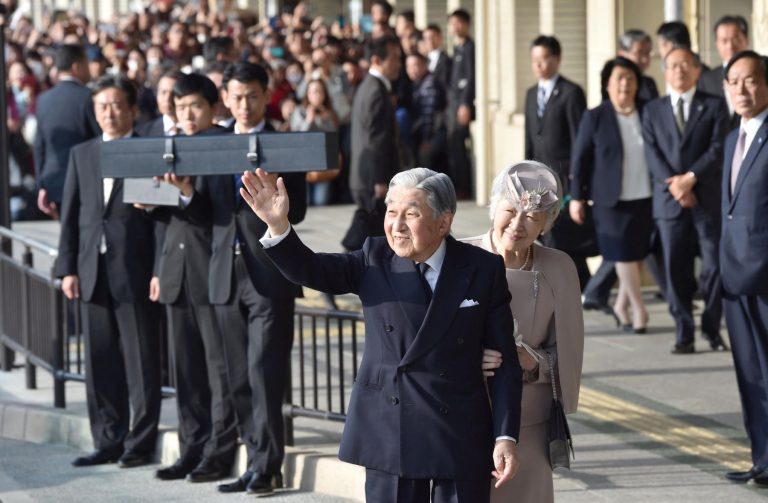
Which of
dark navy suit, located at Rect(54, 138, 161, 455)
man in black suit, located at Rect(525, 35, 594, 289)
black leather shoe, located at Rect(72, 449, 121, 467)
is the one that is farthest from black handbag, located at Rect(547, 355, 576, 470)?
man in black suit, located at Rect(525, 35, 594, 289)

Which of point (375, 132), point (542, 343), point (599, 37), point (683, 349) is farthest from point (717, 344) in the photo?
point (542, 343)

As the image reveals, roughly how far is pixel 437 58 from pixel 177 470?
40.4ft

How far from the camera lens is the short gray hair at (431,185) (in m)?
5.34

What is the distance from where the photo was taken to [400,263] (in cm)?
545

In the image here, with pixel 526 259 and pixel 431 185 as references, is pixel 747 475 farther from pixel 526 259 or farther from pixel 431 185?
pixel 431 185

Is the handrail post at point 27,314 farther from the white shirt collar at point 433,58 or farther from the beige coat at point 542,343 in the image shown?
the white shirt collar at point 433,58

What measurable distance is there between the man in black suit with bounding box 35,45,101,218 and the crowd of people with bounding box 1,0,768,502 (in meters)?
0.02

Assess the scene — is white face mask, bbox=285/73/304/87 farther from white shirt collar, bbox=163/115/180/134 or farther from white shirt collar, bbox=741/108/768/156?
white shirt collar, bbox=741/108/768/156

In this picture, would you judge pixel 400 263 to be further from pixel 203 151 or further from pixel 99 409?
pixel 99 409

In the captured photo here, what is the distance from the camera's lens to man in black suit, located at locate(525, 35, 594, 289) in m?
13.2

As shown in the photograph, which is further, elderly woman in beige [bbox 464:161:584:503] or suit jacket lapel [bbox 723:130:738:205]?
suit jacket lapel [bbox 723:130:738:205]

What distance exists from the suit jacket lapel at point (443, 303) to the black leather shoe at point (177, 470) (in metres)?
3.57

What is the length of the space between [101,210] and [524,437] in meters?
3.94

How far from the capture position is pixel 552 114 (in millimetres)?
13211
